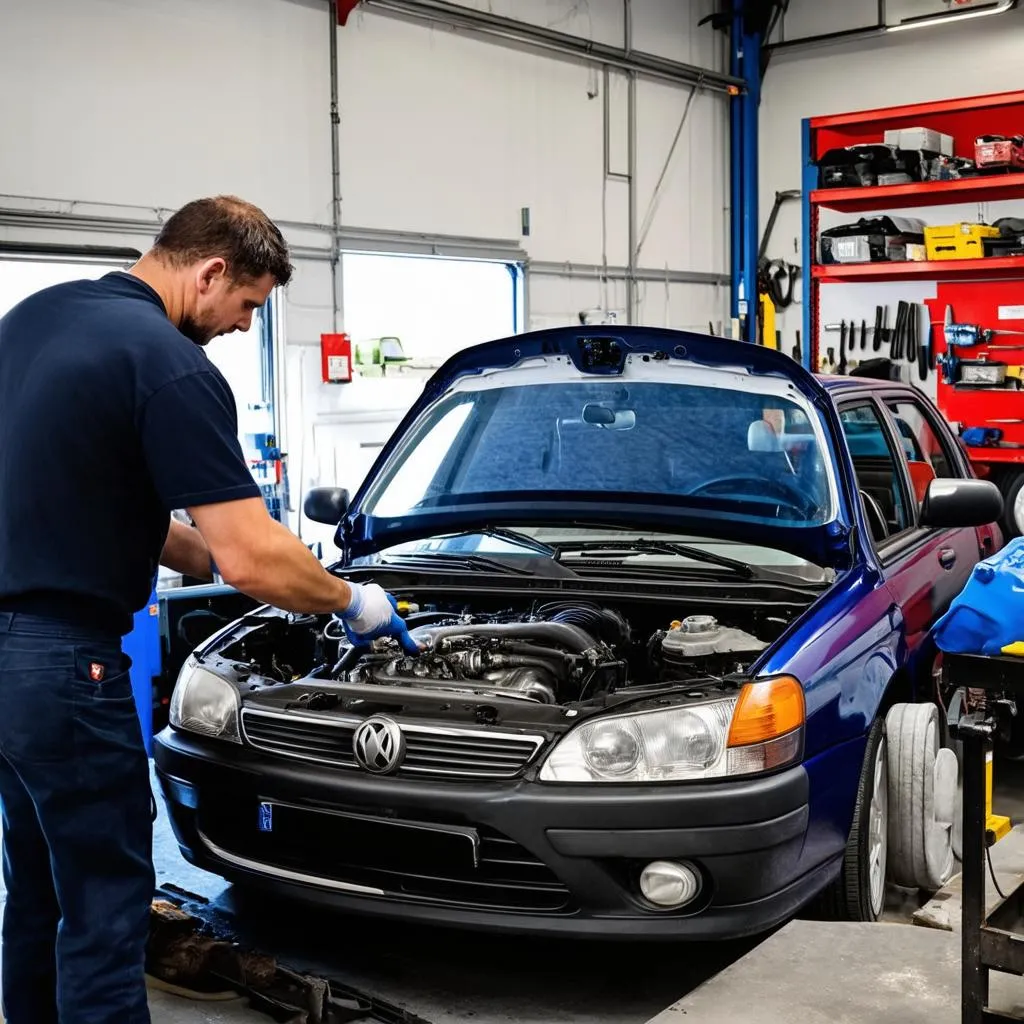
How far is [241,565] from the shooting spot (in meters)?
2.37

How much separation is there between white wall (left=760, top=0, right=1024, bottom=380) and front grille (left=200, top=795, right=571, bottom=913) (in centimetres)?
787

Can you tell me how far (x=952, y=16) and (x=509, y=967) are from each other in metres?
10.2

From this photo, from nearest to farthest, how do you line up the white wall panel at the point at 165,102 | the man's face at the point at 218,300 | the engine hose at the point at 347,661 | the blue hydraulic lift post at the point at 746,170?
the man's face at the point at 218,300 < the engine hose at the point at 347,661 < the white wall panel at the point at 165,102 < the blue hydraulic lift post at the point at 746,170

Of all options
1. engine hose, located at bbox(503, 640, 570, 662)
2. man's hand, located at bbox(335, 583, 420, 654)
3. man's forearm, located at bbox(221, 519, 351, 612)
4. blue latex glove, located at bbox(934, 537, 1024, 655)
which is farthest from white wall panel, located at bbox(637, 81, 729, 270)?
blue latex glove, located at bbox(934, 537, 1024, 655)

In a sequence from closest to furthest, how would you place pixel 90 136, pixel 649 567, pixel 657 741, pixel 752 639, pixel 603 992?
pixel 657 741
pixel 603 992
pixel 752 639
pixel 649 567
pixel 90 136

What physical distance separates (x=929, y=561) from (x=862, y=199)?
4891 millimetres

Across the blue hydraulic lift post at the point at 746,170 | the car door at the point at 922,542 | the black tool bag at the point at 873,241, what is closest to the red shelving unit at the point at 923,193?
the black tool bag at the point at 873,241

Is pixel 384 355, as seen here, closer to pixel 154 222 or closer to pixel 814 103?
pixel 154 222

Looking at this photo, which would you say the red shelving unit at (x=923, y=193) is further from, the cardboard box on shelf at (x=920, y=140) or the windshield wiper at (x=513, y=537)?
the windshield wiper at (x=513, y=537)

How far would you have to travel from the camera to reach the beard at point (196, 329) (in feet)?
8.32

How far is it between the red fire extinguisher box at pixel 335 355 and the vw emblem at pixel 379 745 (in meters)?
6.00

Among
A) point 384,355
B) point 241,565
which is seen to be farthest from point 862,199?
point 241,565

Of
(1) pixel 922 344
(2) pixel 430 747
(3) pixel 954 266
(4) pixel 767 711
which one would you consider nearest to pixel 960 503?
(4) pixel 767 711

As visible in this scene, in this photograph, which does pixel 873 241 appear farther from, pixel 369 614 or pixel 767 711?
pixel 369 614
